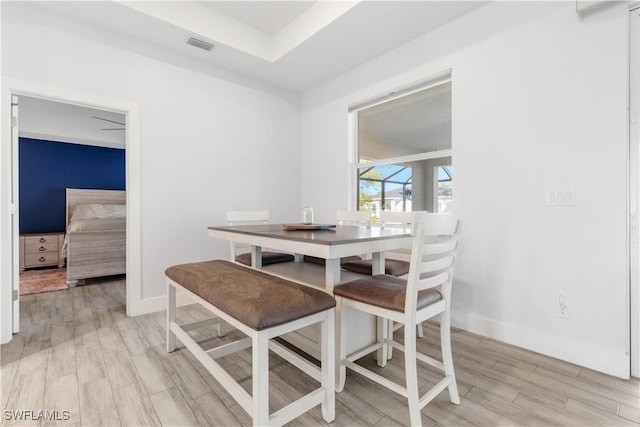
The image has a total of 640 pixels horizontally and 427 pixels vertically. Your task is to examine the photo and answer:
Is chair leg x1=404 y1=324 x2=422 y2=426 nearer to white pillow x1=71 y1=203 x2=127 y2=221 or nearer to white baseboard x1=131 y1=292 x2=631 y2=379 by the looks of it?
white baseboard x1=131 y1=292 x2=631 y2=379

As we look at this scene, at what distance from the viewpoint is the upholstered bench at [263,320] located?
1131 mm


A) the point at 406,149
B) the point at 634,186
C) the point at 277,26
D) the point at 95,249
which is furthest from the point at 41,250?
the point at 634,186

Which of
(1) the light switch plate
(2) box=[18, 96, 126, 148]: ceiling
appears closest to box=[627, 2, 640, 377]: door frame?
(1) the light switch plate

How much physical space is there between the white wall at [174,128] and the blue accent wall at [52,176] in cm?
381

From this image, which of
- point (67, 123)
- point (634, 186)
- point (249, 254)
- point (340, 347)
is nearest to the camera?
point (340, 347)

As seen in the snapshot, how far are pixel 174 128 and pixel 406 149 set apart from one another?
7.78 feet

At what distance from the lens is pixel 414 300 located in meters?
1.25

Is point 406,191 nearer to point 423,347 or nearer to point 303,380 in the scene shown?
point 423,347

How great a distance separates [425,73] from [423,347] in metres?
2.32

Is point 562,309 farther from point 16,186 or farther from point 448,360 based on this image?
point 16,186

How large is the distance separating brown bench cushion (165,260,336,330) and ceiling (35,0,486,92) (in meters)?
2.20

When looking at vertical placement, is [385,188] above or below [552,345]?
above

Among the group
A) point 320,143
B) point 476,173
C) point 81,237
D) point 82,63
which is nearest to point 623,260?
point 476,173

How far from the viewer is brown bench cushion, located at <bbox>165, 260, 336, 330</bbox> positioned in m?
1.16
